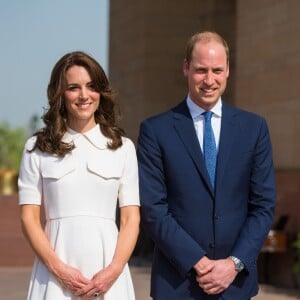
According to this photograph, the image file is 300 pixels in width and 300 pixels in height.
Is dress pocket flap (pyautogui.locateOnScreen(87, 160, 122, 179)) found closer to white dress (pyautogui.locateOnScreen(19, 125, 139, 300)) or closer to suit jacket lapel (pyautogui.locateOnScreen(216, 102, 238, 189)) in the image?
white dress (pyautogui.locateOnScreen(19, 125, 139, 300))

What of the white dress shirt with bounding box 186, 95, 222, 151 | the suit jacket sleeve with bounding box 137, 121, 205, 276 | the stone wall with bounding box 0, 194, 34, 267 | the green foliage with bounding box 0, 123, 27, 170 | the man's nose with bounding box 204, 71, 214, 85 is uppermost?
the man's nose with bounding box 204, 71, 214, 85

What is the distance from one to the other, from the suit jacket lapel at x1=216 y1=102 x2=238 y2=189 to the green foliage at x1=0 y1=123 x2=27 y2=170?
59.5m

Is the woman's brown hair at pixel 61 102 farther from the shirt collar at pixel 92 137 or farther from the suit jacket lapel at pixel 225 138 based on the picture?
the suit jacket lapel at pixel 225 138

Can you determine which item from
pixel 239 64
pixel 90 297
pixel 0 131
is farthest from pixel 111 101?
pixel 0 131

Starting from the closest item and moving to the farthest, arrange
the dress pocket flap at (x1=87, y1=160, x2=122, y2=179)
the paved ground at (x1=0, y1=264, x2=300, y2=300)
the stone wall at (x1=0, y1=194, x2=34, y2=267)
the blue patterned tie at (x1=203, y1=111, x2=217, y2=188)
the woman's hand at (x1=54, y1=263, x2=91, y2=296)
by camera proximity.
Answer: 1. the woman's hand at (x1=54, y1=263, x2=91, y2=296)
2. the dress pocket flap at (x1=87, y1=160, x2=122, y2=179)
3. the blue patterned tie at (x1=203, y1=111, x2=217, y2=188)
4. the paved ground at (x1=0, y1=264, x2=300, y2=300)
5. the stone wall at (x1=0, y1=194, x2=34, y2=267)

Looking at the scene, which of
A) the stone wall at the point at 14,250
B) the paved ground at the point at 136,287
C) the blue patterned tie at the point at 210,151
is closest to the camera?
the blue patterned tie at the point at 210,151

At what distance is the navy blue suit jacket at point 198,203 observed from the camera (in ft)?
15.0

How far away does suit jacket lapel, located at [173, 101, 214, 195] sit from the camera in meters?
4.62

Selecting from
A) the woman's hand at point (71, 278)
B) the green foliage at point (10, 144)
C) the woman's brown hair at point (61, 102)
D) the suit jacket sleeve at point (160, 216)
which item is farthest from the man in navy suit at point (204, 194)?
the green foliage at point (10, 144)

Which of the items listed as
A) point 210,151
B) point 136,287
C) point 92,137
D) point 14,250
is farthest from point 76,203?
point 14,250

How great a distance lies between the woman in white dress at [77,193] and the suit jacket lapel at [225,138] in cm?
41

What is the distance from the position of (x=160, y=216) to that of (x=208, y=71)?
2.28 feet

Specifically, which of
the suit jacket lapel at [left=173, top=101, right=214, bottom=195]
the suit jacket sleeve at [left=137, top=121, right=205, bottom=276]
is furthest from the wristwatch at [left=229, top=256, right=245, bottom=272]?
the suit jacket lapel at [left=173, top=101, right=214, bottom=195]

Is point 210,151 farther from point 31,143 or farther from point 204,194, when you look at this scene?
point 31,143
